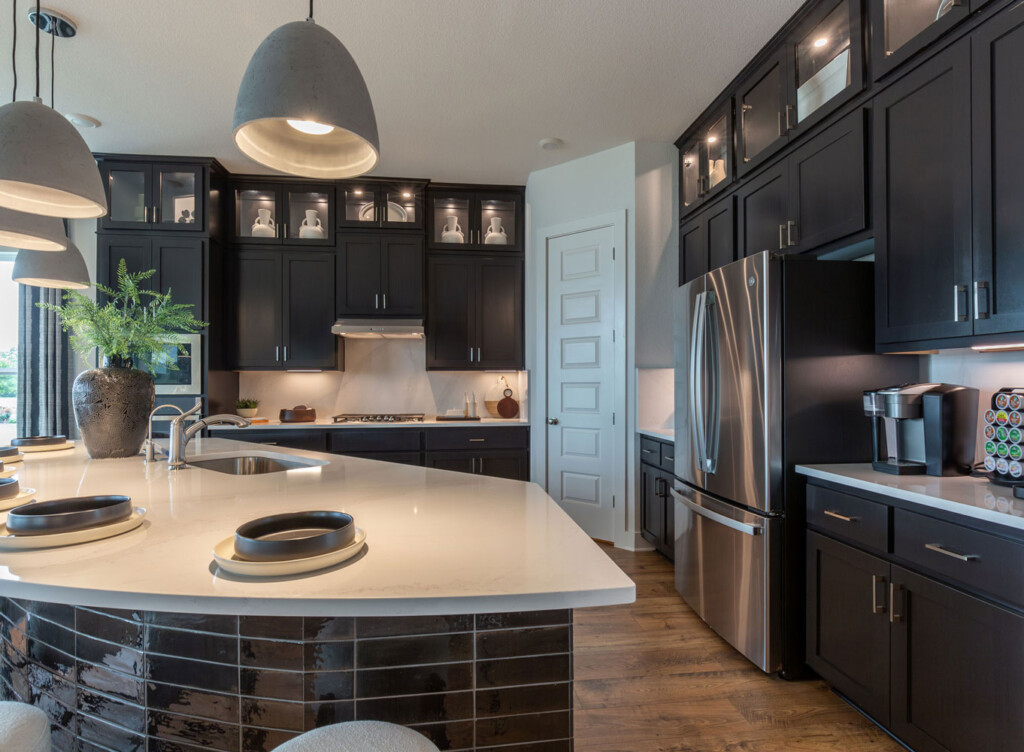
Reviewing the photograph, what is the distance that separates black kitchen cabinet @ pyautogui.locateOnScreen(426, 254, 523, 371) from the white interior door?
1.58 feet

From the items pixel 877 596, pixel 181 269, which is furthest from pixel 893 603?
pixel 181 269

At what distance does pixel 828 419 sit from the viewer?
216 centimetres

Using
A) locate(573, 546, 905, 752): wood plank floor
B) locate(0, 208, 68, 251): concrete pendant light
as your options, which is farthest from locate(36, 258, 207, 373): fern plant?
locate(573, 546, 905, 752): wood plank floor

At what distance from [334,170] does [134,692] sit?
1266 millimetres

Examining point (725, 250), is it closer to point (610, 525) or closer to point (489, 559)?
point (610, 525)

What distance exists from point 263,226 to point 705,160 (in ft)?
11.5

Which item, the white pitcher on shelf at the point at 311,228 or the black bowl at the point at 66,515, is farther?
the white pitcher on shelf at the point at 311,228

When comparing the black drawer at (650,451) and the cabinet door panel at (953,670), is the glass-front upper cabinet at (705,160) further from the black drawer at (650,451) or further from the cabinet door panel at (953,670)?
the cabinet door panel at (953,670)

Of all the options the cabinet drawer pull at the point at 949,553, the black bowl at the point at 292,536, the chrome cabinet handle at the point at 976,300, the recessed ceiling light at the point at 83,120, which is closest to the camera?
the black bowl at the point at 292,536

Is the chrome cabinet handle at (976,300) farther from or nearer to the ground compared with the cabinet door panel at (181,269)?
nearer to the ground

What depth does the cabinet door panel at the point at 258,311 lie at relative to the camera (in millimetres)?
4484

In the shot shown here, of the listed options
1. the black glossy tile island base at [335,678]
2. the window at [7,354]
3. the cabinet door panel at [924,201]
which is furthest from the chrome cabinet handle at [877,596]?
the window at [7,354]

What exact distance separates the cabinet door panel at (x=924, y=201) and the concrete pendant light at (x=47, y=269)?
11.5 feet

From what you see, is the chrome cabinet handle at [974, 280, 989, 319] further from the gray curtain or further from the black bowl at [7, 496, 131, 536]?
the gray curtain
